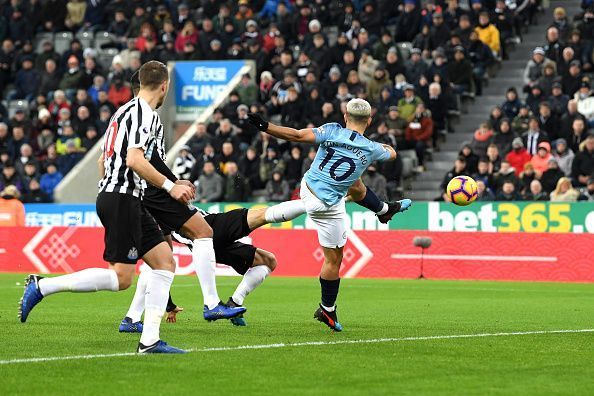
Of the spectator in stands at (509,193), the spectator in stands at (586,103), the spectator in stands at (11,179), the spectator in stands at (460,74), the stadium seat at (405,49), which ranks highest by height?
the stadium seat at (405,49)

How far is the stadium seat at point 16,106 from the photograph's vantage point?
34.5 meters

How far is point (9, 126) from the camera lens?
3331 centimetres

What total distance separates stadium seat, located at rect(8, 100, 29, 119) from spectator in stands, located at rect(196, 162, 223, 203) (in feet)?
26.7

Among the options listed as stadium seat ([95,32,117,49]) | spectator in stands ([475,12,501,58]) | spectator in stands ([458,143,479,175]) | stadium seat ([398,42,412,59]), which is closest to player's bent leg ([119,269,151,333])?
spectator in stands ([458,143,479,175])

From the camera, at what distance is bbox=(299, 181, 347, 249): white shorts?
12.4 meters

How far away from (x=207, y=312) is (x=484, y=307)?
4986 millimetres

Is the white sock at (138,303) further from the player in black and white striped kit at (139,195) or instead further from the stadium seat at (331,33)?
the stadium seat at (331,33)

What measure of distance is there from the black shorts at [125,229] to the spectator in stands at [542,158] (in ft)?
52.7

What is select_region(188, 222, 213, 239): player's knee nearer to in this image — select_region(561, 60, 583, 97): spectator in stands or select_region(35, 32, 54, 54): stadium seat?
select_region(561, 60, 583, 97): spectator in stands

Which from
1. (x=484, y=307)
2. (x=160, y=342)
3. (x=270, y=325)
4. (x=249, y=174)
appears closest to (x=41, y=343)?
(x=160, y=342)

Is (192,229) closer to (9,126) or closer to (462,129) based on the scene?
(462,129)

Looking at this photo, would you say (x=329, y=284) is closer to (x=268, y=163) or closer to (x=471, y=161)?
(x=471, y=161)

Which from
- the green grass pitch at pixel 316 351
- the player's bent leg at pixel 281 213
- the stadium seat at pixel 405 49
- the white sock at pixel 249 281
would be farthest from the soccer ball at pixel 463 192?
the stadium seat at pixel 405 49

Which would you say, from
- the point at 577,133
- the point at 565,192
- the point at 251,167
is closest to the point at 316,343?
the point at 565,192
